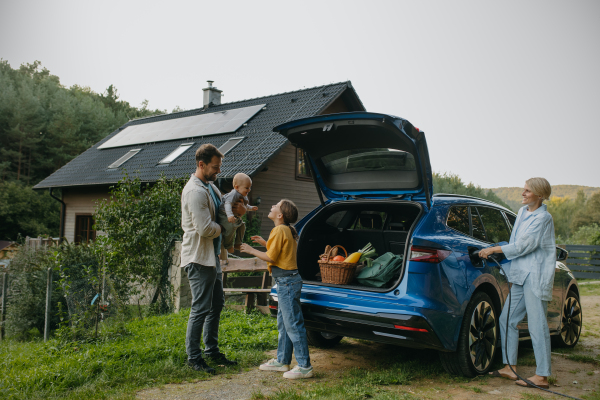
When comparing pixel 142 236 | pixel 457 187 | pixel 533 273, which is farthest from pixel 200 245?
pixel 457 187

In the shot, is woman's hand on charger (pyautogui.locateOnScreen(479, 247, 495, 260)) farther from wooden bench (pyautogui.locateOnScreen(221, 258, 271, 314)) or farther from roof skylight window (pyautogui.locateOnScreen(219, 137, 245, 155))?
roof skylight window (pyautogui.locateOnScreen(219, 137, 245, 155))

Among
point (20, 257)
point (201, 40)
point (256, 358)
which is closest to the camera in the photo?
point (256, 358)

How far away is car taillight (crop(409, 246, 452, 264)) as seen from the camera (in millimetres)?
3787

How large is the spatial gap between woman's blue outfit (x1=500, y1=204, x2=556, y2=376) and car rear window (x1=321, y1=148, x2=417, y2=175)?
1.13 m

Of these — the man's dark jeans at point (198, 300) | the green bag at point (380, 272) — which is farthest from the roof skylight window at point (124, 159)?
the green bag at point (380, 272)

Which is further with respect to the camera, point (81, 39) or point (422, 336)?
point (81, 39)

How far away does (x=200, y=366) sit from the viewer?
13.8ft

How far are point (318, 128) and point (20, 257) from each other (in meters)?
8.35

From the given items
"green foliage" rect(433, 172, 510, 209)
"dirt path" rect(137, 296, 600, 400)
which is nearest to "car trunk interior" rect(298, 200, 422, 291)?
"dirt path" rect(137, 296, 600, 400)

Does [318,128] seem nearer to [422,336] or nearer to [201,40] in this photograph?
[422,336]

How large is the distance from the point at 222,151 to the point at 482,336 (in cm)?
1135

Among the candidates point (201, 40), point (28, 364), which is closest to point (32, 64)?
point (201, 40)

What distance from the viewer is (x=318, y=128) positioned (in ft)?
14.9

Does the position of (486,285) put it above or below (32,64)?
below
